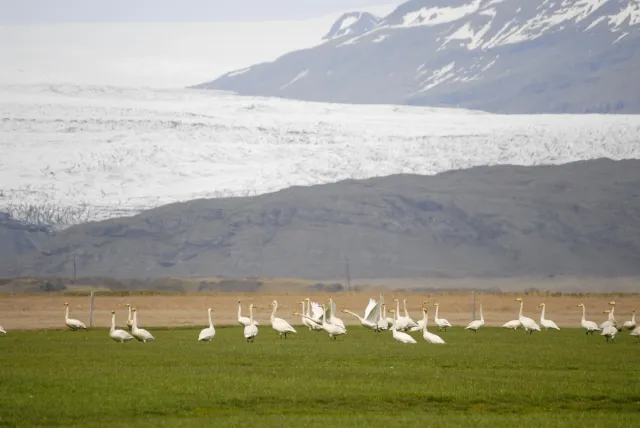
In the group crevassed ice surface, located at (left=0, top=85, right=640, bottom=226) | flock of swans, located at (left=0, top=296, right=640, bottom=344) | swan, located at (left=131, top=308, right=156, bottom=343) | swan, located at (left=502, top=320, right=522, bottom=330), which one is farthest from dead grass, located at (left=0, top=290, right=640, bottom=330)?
crevassed ice surface, located at (left=0, top=85, right=640, bottom=226)

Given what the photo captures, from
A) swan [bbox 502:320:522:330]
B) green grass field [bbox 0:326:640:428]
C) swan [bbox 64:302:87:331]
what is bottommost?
swan [bbox 502:320:522:330]

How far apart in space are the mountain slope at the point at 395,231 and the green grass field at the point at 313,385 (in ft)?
226

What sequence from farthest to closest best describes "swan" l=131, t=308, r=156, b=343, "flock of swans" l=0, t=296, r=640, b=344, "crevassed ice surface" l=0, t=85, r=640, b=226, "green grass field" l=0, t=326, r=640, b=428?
"crevassed ice surface" l=0, t=85, r=640, b=226 → "flock of swans" l=0, t=296, r=640, b=344 → "swan" l=131, t=308, r=156, b=343 → "green grass field" l=0, t=326, r=640, b=428

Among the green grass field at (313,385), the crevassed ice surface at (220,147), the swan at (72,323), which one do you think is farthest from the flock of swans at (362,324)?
the crevassed ice surface at (220,147)

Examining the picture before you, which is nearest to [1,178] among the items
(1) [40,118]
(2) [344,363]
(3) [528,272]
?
(1) [40,118]

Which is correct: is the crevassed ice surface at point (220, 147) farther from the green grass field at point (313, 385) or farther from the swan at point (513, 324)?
the green grass field at point (313, 385)

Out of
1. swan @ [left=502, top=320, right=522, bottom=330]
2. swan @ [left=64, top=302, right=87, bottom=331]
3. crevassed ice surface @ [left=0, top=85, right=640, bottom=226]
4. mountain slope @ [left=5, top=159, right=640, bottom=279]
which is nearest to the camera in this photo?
swan @ [left=64, top=302, right=87, bottom=331]

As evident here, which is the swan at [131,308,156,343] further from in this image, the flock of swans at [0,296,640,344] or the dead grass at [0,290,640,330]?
A: the dead grass at [0,290,640,330]

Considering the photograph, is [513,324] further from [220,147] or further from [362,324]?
[220,147]

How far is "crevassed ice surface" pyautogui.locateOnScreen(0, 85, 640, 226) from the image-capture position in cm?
10562

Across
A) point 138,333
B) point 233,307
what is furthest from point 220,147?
point 138,333

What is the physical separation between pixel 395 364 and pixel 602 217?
85579mm

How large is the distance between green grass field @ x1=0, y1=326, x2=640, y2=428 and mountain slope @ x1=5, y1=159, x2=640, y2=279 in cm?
6897

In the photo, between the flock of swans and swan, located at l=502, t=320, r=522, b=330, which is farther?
swan, located at l=502, t=320, r=522, b=330
